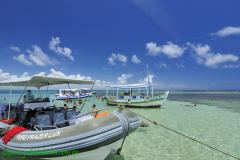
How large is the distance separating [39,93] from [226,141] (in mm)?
8774

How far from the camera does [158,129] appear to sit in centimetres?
1064

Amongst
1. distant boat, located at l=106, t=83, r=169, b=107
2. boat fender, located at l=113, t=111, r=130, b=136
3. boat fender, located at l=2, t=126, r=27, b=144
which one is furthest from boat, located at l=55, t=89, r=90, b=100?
boat fender, located at l=113, t=111, r=130, b=136

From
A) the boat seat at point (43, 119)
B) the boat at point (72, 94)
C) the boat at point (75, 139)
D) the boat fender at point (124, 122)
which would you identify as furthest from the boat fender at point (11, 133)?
the boat at point (72, 94)

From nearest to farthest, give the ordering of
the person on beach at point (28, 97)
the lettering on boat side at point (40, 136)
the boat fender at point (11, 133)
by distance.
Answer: the lettering on boat side at point (40, 136), the boat fender at point (11, 133), the person on beach at point (28, 97)

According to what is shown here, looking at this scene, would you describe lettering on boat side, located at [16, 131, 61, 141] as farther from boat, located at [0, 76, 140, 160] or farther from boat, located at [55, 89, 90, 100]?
boat, located at [55, 89, 90, 100]

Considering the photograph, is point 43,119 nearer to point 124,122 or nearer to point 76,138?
point 76,138

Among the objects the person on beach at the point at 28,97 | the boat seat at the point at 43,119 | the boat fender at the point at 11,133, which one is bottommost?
the boat fender at the point at 11,133

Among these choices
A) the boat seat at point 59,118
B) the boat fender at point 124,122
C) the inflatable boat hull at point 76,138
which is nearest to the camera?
the inflatable boat hull at point 76,138

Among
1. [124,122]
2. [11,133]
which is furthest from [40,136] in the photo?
[124,122]

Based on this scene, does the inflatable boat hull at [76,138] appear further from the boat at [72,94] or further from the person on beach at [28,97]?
the boat at [72,94]

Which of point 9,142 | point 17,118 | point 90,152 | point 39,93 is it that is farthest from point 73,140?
point 39,93

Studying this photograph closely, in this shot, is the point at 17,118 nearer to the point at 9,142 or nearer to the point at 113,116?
the point at 9,142

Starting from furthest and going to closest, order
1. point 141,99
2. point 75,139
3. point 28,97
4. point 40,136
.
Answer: point 141,99, point 28,97, point 40,136, point 75,139

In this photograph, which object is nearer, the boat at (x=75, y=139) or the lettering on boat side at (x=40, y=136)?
the boat at (x=75, y=139)
